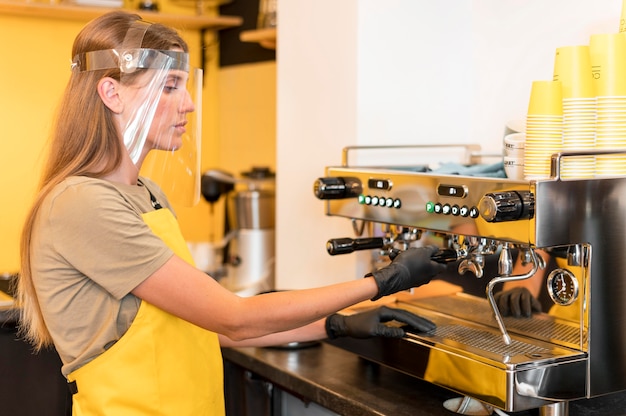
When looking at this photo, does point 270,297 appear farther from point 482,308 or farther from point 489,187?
point 482,308

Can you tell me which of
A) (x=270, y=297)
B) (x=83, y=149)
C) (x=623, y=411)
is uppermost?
(x=83, y=149)

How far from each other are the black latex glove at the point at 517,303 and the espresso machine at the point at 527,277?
19 mm

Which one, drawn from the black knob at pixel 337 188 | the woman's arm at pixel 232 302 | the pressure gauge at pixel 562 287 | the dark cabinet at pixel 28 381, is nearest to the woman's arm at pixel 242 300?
the woman's arm at pixel 232 302

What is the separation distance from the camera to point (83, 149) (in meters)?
1.37

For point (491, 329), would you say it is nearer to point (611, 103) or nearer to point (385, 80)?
point (611, 103)

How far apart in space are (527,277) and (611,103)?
0.31m

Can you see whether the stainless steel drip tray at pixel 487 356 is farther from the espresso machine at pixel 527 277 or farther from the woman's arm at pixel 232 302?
the woman's arm at pixel 232 302

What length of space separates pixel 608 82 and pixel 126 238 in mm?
811

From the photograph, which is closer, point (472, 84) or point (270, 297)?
point (270, 297)

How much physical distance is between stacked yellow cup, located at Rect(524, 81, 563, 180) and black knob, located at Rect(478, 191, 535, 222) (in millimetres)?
119

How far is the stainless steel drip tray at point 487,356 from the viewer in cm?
128

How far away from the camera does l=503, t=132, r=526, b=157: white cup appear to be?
143 centimetres

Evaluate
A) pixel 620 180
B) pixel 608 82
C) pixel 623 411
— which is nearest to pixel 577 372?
pixel 623 411

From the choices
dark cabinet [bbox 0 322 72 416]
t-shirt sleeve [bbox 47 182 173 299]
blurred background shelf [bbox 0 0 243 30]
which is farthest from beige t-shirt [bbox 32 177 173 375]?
blurred background shelf [bbox 0 0 243 30]
